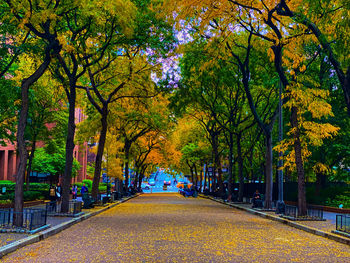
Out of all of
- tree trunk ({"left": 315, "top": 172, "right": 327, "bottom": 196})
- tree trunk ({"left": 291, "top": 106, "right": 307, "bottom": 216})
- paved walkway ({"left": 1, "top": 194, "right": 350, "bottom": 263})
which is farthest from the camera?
tree trunk ({"left": 315, "top": 172, "right": 327, "bottom": 196})

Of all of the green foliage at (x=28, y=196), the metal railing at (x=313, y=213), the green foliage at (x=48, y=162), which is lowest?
the green foliage at (x=28, y=196)

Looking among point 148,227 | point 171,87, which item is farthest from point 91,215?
point 171,87

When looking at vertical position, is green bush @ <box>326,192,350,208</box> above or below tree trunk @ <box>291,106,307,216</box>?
below

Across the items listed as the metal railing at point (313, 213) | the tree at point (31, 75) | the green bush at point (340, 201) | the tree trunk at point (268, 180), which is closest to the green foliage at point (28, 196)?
the tree at point (31, 75)

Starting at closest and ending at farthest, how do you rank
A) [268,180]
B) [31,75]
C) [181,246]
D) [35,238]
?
[181,246] < [35,238] < [31,75] < [268,180]

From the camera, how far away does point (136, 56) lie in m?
30.5

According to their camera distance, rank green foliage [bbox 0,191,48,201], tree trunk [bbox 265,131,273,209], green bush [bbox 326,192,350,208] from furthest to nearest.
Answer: green foliage [bbox 0,191,48,201] → green bush [bbox 326,192,350,208] → tree trunk [bbox 265,131,273,209]

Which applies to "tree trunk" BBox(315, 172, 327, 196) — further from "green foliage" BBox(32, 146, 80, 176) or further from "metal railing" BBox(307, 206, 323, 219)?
"green foliage" BBox(32, 146, 80, 176)

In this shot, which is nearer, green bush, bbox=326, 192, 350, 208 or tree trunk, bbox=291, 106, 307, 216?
tree trunk, bbox=291, 106, 307, 216

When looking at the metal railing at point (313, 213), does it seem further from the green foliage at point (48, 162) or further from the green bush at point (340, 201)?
the green foliage at point (48, 162)

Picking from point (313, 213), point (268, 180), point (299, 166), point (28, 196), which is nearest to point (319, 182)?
point (268, 180)

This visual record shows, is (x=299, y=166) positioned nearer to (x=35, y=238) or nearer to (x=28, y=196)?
(x=35, y=238)

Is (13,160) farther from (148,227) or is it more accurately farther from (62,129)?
(148,227)

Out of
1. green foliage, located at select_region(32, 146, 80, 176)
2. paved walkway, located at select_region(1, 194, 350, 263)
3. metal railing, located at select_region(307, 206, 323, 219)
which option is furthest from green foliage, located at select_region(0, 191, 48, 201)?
metal railing, located at select_region(307, 206, 323, 219)
